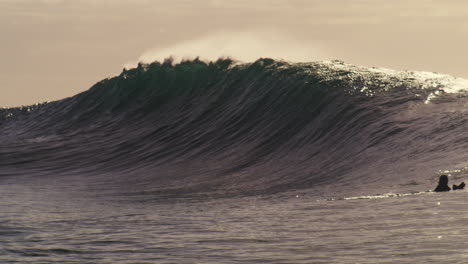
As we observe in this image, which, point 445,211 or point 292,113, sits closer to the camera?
point 445,211

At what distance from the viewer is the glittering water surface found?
8.16m

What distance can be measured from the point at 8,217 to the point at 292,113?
13.0m

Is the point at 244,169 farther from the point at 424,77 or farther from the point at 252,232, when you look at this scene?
the point at 252,232

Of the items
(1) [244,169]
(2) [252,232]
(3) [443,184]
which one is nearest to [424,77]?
(1) [244,169]

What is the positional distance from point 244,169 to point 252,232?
33.0 ft

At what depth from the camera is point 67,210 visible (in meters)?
13.9

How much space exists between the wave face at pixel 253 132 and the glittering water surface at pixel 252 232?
1903 millimetres

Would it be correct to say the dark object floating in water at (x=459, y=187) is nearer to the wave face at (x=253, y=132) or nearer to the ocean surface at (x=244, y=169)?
the ocean surface at (x=244, y=169)

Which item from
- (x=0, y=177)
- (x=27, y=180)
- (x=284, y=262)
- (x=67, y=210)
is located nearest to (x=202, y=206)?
(x=67, y=210)

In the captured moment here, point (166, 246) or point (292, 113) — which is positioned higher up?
point (292, 113)

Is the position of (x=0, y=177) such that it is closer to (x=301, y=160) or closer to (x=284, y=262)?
(x=301, y=160)

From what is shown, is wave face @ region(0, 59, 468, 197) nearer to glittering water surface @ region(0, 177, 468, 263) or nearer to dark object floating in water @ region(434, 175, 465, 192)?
dark object floating in water @ region(434, 175, 465, 192)

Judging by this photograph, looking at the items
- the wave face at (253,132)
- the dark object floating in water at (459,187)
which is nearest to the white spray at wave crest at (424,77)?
the wave face at (253,132)

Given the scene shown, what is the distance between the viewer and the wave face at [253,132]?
16.0 meters
